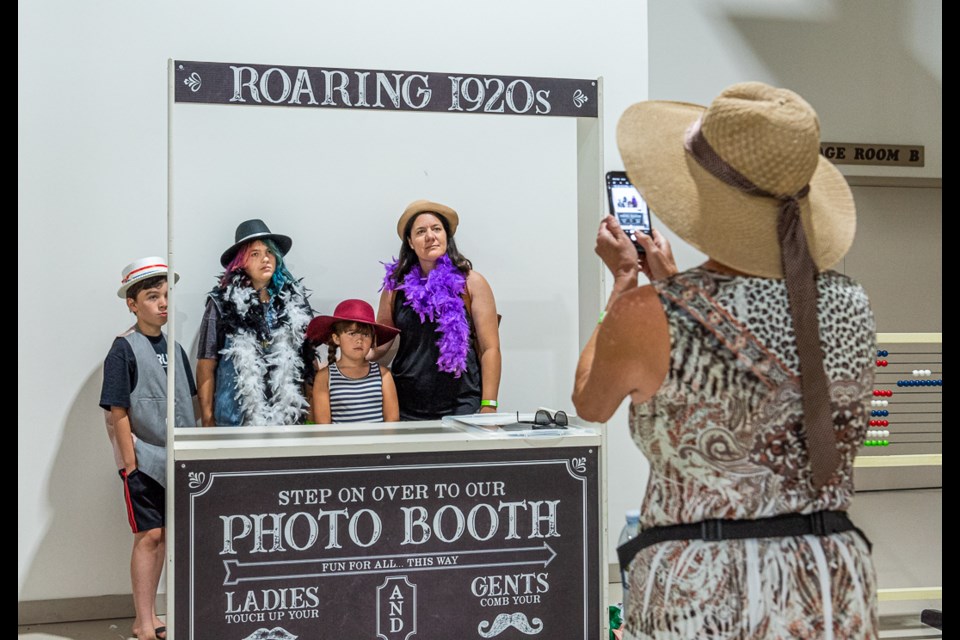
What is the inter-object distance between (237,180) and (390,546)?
2.26 meters

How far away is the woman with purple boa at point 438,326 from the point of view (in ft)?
13.6

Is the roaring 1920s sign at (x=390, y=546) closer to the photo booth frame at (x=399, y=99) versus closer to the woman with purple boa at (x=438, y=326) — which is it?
the photo booth frame at (x=399, y=99)

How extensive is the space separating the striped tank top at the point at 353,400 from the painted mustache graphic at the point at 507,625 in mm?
1127

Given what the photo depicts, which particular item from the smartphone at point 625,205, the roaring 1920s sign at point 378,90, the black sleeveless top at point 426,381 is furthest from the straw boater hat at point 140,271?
the smartphone at point 625,205

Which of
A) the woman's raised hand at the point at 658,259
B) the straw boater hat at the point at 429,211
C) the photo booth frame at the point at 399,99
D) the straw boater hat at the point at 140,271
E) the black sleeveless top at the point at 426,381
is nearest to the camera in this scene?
the woman's raised hand at the point at 658,259

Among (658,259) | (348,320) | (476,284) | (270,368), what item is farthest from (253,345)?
(658,259)

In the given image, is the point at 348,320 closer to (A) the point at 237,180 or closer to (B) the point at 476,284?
(B) the point at 476,284

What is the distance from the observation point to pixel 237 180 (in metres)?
4.55

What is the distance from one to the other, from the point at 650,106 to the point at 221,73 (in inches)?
72.1

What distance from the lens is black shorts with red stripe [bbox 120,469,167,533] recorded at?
3.90 metres

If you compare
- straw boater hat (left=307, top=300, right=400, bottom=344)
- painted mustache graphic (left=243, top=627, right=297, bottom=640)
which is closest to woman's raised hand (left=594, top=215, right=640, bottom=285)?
painted mustache graphic (left=243, top=627, right=297, bottom=640)

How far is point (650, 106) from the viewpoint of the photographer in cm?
175

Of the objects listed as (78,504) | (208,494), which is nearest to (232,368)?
(78,504)

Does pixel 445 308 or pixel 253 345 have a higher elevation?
pixel 445 308
